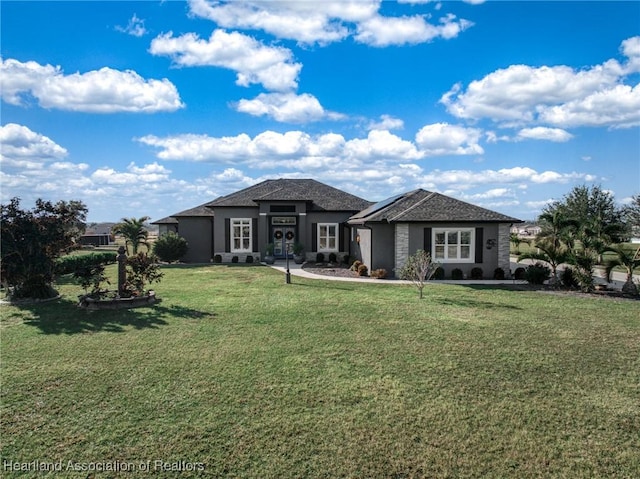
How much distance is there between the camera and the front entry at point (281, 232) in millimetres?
26984

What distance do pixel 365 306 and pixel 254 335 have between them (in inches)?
175

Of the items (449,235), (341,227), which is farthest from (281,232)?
(449,235)

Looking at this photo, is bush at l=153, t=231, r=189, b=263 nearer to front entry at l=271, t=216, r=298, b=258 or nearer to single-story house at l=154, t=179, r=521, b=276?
single-story house at l=154, t=179, r=521, b=276

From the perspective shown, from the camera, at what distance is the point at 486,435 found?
509cm

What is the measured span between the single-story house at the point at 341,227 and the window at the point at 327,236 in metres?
0.07

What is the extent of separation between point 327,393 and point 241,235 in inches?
860

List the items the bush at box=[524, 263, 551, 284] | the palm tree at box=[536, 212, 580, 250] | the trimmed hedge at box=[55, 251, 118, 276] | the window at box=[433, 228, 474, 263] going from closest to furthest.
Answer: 1. the palm tree at box=[536, 212, 580, 250]
2. the bush at box=[524, 263, 551, 284]
3. the window at box=[433, 228, 474, 263]
4. the trimmed hedge at box=[55, 251, 118, 276]

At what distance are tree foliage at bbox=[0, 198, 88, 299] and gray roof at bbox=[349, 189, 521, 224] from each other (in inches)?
505

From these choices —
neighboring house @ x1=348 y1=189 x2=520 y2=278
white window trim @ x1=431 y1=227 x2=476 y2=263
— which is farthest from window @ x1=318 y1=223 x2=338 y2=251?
white window trim @ x1=431 y1=227 x2=476 y2=263

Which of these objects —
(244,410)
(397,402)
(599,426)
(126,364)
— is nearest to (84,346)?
(126,364)

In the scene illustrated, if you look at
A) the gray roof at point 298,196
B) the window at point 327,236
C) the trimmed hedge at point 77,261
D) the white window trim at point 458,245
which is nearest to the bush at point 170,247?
the trimmed hedge at point 77,261

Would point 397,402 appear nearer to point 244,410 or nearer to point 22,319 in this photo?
point 244,410

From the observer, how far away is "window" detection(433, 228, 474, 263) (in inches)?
763

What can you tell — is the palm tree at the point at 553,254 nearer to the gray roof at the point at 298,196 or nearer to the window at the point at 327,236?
the gray roof at the point at 298,196
